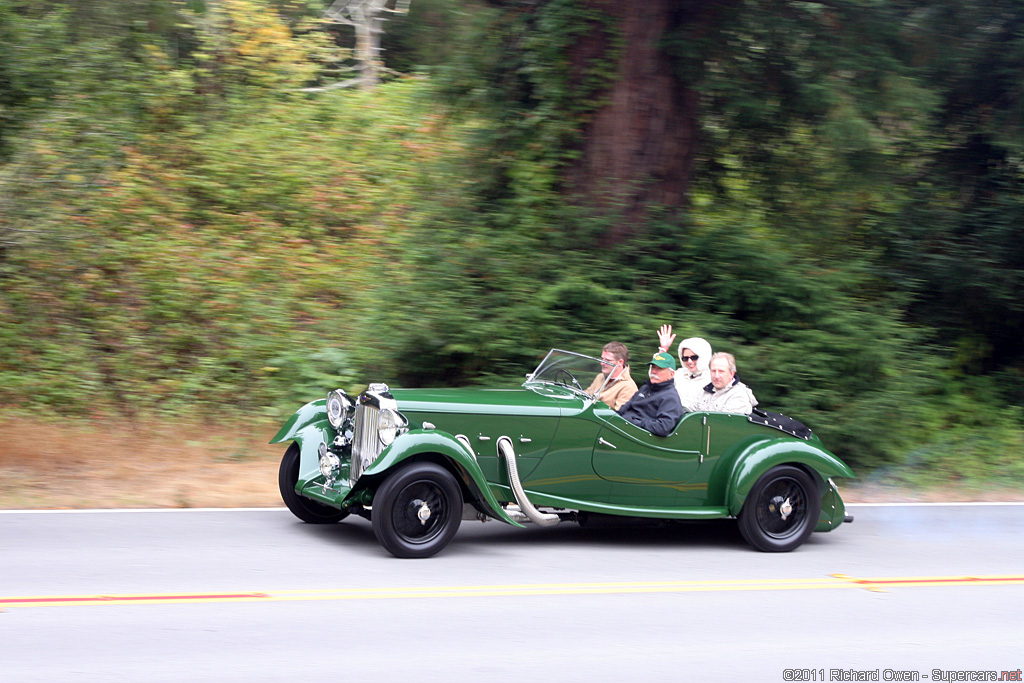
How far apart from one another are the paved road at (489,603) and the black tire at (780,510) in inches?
Answer: 4.7

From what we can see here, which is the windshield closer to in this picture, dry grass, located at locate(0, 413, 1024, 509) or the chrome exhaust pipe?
the chrome exhaust pipe

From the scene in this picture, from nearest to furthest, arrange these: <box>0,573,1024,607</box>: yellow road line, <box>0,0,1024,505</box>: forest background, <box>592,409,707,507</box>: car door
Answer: <box>0,573,1024,607</box>: yellow road line, <box>592,409,707,507</box>: car door, <box>0,0,1024,505</box>: forest background

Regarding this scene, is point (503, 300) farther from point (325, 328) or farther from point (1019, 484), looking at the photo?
point (1019, 484)

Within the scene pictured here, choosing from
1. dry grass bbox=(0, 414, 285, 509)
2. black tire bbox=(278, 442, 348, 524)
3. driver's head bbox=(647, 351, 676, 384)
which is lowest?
dry grass bbox=(0, 414, 285, 509)

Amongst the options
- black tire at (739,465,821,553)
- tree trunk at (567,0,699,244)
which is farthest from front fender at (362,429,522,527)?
tree trunk at (567,0,699,244)

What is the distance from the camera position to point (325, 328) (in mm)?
13875

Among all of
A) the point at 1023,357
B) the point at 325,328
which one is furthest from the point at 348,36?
the point at 1023,357

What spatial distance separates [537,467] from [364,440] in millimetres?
1217

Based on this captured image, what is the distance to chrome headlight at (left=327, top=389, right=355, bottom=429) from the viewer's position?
7281 millimetres

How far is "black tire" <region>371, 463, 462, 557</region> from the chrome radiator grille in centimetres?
41

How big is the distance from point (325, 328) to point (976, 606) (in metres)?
9.77

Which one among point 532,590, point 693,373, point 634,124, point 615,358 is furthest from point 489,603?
→ point 634,124

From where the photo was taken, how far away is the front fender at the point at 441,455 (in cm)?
635

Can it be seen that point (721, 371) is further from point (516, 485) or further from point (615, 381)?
point (516, 485)
